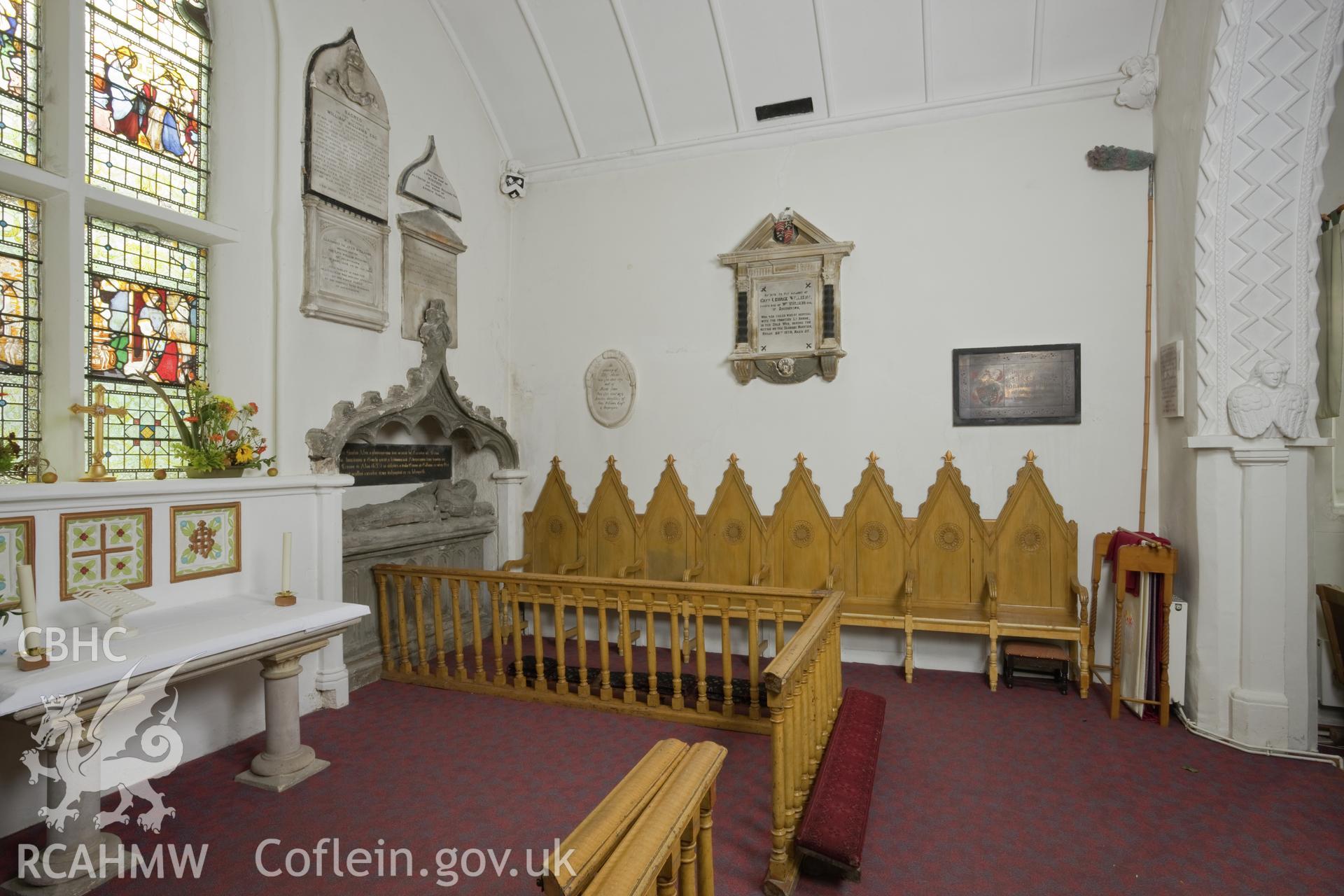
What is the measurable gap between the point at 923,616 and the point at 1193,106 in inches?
135

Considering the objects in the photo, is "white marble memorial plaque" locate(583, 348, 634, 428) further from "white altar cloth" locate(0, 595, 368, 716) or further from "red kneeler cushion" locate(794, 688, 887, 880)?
"red kneeler cushion" locate(794, 688, 887, 880)

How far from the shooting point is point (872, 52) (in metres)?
5.11

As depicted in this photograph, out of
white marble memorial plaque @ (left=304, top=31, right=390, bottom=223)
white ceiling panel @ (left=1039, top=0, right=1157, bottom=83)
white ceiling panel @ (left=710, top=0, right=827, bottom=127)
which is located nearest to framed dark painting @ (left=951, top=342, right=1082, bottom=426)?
white ceiling panel @ (left=1039, top=0, right=1157, bottom=83)

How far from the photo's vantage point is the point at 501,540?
604 centimetres

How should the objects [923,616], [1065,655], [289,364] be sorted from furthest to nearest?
[923,616]
[1065,655]
[289,364]

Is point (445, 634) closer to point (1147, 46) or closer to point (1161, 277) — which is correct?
point (1161, 277)

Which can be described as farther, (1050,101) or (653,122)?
(653,122)

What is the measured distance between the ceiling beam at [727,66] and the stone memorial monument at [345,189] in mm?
2437

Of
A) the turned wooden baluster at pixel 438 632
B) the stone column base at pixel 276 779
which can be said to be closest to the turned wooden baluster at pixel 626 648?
the turned wooden baluster at pixel 438 632

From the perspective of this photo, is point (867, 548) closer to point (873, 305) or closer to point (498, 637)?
point (873, 305)

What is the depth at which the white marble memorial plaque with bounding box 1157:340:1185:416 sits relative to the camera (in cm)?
420

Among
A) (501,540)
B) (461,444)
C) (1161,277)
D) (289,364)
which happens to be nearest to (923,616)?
(1161,277)

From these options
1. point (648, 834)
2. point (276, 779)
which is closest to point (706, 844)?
point (648, 834)

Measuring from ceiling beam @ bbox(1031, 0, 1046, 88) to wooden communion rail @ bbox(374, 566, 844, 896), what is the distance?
12.8 ft
